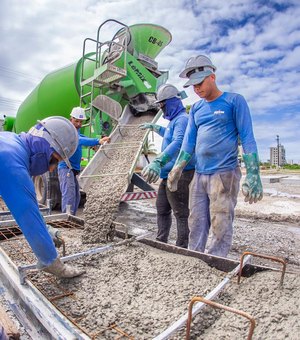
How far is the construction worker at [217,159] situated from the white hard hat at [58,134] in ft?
3.83

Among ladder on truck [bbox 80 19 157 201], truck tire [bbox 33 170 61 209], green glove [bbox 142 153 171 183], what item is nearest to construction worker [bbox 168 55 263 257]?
green glove [bbox 142 153 171 183]

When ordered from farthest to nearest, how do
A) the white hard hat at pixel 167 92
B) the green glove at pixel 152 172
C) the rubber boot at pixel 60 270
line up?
1. the white hard hat at pixel 167 92
2. the green glove at pixel 152 172
3. the rubber boot at pixel 60 270

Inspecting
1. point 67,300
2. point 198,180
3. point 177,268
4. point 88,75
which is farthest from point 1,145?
point 88,75

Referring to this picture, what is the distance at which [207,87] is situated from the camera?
264cm

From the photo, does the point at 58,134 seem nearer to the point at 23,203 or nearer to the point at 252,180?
the point at 23,203

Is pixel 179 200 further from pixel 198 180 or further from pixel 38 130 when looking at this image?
pixel 38 130

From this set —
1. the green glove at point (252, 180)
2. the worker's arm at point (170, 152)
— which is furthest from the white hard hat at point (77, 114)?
the green glove at point (252, 180)

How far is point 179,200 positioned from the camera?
11.3ft

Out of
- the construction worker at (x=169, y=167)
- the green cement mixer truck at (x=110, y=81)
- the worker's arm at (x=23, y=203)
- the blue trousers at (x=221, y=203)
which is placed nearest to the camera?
the worker's arm at (x=23, y=203)

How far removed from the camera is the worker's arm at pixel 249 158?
7.98 ft

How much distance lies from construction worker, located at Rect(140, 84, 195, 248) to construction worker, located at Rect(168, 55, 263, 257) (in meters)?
0.58

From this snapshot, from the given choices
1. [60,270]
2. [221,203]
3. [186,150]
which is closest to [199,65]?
[186,150]

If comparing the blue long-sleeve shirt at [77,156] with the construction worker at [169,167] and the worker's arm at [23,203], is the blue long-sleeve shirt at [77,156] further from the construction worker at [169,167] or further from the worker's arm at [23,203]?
the worker's arm at [23,203]

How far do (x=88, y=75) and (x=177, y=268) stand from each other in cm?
494
